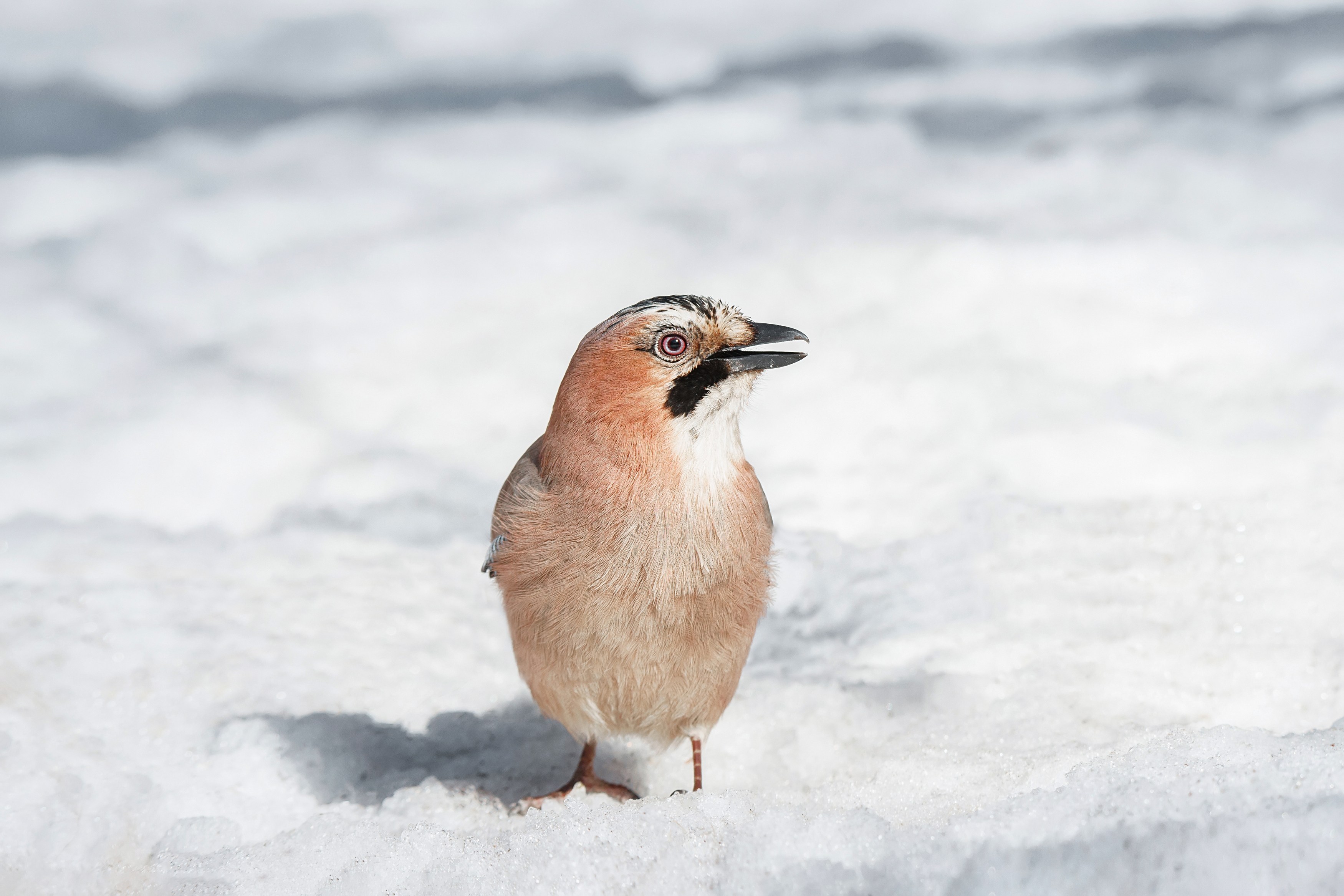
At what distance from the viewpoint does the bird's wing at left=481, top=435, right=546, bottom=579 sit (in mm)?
3395

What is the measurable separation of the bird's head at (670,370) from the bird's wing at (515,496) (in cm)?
24

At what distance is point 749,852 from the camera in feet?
8.66

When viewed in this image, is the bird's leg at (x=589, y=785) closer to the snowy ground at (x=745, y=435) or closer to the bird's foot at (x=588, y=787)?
the bird's foot at (x=588, y=787)

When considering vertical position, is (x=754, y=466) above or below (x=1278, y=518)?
above

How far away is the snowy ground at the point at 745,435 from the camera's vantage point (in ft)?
9.63

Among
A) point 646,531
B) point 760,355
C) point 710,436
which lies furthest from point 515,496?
point 760,355

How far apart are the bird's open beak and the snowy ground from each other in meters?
1.27

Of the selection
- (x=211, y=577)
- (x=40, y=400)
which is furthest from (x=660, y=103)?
(x=211, y=577)

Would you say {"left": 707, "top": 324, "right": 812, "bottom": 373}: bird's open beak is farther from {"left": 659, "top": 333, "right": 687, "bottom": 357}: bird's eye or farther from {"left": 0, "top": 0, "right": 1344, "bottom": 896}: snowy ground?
{"left": 0, "top": 0, "right": 1344, "bottom": 896}: snowy ground

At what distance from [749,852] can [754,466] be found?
3389 mm

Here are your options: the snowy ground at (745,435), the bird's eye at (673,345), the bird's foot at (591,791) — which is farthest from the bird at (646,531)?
the snowy ground at (745,435)

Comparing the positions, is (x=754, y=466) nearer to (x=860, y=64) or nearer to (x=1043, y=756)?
(x=1043, y=756)

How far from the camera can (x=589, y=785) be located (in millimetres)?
3639

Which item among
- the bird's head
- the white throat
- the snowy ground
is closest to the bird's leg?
the snowy ground
